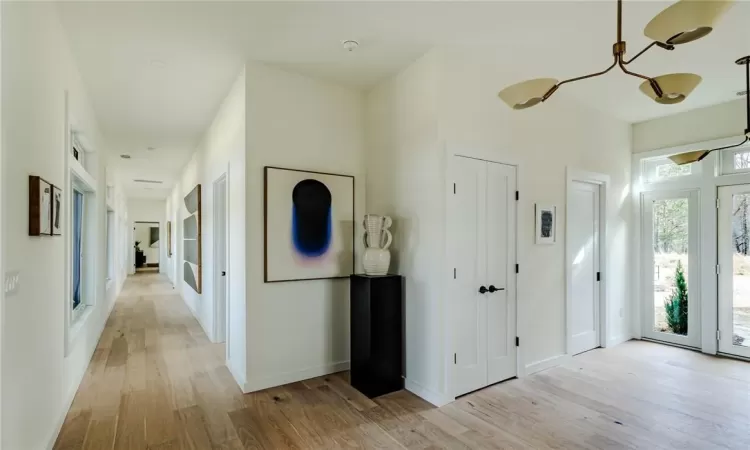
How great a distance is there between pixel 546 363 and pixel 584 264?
133 cm

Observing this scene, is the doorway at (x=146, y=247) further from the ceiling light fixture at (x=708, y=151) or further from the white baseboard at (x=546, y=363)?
the ceiling light fixture at (x=708, y=151)

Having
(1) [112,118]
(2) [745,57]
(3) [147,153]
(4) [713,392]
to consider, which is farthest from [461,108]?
(3) [147,153]

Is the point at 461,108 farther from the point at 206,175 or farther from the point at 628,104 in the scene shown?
the point at 206,175

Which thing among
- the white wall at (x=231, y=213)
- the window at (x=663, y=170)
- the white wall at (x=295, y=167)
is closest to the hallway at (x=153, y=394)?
the white wall at (x=231, y=213)

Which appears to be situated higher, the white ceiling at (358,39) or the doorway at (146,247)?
the white ceiling at (358,39)

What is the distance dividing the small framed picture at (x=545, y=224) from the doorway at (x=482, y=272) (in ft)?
1.25

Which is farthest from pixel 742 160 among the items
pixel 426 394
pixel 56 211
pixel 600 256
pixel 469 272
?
pixel 56 211

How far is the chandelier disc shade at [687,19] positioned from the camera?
1444 millimetres

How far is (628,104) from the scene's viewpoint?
14.6ft

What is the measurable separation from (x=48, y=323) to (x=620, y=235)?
589 cm

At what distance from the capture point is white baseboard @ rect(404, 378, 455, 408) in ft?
9.98

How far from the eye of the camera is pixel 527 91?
224 centimetres

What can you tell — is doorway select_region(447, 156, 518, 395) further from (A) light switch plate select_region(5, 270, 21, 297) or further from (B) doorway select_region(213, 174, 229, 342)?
(B) doorway select_region(213, 174, 229, 342)

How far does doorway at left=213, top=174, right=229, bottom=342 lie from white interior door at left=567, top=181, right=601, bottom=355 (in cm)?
412
